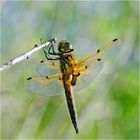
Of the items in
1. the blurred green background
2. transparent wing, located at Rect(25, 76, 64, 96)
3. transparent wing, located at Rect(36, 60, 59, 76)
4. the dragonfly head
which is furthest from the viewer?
the blurred green background

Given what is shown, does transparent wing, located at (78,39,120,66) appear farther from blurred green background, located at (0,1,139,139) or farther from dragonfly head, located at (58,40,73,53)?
blurred green background, located at (0,1,139,139)

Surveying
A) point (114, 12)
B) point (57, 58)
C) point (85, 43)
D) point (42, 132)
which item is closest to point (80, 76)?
point (57, 58)

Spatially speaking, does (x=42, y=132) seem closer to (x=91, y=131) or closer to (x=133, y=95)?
(x=91, y=131)

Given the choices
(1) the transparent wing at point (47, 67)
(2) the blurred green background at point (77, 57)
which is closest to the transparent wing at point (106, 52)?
(1) the transparent wing at point (47, 67)

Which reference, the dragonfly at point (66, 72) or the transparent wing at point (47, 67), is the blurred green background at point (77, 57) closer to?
the dragonfly at point (66, 72)

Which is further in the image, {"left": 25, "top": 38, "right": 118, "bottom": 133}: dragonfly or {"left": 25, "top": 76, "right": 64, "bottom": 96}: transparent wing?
{"left": 25, "top": 76, "right": 64, "bottom": 96}: transparent wing

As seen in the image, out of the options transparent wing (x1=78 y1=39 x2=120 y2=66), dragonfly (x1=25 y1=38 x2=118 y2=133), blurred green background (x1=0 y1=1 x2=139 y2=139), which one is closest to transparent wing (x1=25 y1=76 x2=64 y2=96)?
dragonfly (x1=25 y1=38 x2=118 y2=133)

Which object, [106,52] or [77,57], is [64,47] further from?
[77,57]
